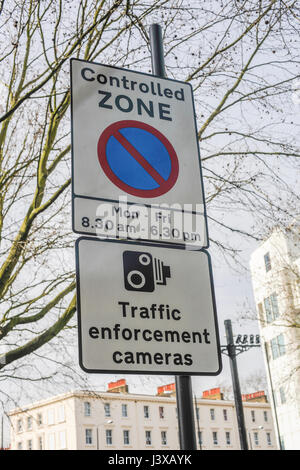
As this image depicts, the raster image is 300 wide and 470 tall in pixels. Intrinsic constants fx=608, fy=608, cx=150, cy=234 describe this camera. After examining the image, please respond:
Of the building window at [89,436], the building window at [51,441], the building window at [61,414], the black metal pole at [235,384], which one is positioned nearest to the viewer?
the black metal pole at [235,384]

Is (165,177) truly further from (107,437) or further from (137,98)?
(107,437)

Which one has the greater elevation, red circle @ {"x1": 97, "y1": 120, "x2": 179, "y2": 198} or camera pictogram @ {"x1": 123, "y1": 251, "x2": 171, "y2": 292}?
red circle @ {"x1": 97, "y1": 120, "x2": 179, "y2": 198}

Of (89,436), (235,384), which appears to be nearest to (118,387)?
(89,436)

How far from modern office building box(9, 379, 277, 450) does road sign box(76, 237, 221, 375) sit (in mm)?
64426

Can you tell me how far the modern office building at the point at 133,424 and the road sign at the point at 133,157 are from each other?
64.3 metres

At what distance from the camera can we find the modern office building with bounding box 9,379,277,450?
221 feet

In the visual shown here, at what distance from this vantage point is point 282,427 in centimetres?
3650

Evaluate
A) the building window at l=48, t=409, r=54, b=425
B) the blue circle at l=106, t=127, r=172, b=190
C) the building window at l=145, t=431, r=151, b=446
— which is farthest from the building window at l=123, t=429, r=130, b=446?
the blue circle at l=106, t=127, r=172, b=190

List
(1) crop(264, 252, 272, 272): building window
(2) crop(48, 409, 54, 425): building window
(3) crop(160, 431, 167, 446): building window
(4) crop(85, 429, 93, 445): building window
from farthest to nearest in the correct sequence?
(3) crop(160, 431, 167, 446): building window
(2) crop(48, 409, 54, 425): building window
(4) crop(85, 429, 93, 445): building window
(1) crop(264, 252, 272, 272): building window

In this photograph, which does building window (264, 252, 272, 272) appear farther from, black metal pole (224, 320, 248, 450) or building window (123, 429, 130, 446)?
building window (123, 429, 130, 446)

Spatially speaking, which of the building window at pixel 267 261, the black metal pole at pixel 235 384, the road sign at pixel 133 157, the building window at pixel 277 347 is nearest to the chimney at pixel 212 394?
the building window at pixel 277 347

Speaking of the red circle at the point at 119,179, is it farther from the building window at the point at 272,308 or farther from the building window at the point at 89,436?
the building window at the point at 89,436

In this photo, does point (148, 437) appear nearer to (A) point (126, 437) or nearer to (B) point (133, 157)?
(A) point (126, 437)

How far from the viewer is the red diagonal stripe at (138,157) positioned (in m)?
2.17
